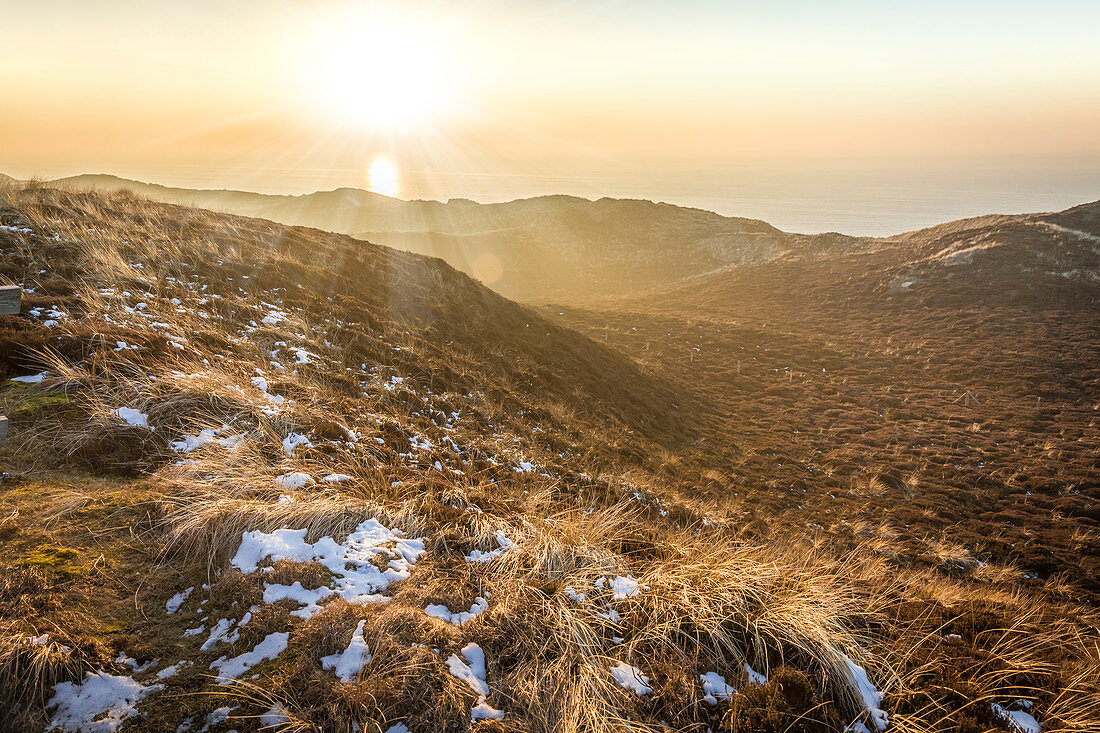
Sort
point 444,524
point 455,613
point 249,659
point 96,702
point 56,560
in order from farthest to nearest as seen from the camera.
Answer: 1. point 444,524
2. point 455,613
3. point 56,560
4. point 249,659
5. point 96,702

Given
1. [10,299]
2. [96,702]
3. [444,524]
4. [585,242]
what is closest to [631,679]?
[444,524]

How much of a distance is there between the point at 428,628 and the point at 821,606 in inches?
124

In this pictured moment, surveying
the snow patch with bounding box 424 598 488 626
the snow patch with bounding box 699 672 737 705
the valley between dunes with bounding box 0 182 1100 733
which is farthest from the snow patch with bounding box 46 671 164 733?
the snow patch with bounding box 699 672 737 705

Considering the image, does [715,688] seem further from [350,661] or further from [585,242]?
[585,242]

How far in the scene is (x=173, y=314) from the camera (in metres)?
7.87

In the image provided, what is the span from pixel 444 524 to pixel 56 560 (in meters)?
2.74

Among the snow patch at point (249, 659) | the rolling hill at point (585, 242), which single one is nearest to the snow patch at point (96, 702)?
the snow patch at point (249, 659)

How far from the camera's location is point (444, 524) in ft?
14.5

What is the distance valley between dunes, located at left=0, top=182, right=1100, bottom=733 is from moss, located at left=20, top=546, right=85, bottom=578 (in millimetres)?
18

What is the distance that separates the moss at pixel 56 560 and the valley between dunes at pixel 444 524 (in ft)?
0.06

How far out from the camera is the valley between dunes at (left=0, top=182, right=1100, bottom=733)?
104 inches

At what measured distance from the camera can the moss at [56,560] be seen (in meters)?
2.96

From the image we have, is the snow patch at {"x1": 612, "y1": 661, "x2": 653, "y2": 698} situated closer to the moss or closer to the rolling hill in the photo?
the moss

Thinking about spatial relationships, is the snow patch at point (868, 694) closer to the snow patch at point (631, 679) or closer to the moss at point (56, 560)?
the snow patch at point (631, 679)
